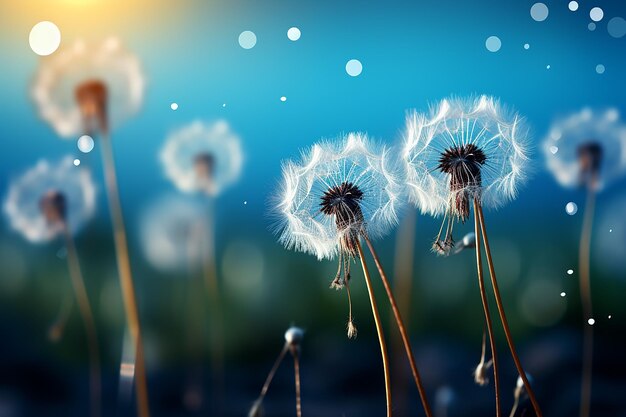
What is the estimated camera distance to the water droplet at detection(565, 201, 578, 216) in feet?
8.31

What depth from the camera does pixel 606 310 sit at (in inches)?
101

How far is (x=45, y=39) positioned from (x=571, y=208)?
5.70 ft

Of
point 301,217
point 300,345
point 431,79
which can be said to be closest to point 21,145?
point 301,217

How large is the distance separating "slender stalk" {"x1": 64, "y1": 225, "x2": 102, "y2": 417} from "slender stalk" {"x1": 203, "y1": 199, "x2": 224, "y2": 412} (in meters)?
0.35

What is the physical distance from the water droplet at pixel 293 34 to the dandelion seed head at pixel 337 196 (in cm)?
38

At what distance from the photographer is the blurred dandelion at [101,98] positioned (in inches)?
90.0

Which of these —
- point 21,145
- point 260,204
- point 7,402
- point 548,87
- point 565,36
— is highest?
point 565,36

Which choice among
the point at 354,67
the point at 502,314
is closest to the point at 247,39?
the point at 354,67

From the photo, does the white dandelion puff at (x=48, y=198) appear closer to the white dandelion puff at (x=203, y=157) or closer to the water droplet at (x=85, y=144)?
the water droplet at (x=85, y=144)

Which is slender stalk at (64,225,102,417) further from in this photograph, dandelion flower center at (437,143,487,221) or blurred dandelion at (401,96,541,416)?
dandelion flower center at (437,143,487,221)

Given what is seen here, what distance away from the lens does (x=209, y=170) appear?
2406 mm

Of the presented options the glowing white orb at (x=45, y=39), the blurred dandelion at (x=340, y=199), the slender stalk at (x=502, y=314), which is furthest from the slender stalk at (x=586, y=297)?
the glowing white orb at (x=45, y=39)

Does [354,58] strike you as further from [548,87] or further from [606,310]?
[606,310]

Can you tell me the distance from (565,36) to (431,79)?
1.59ft
